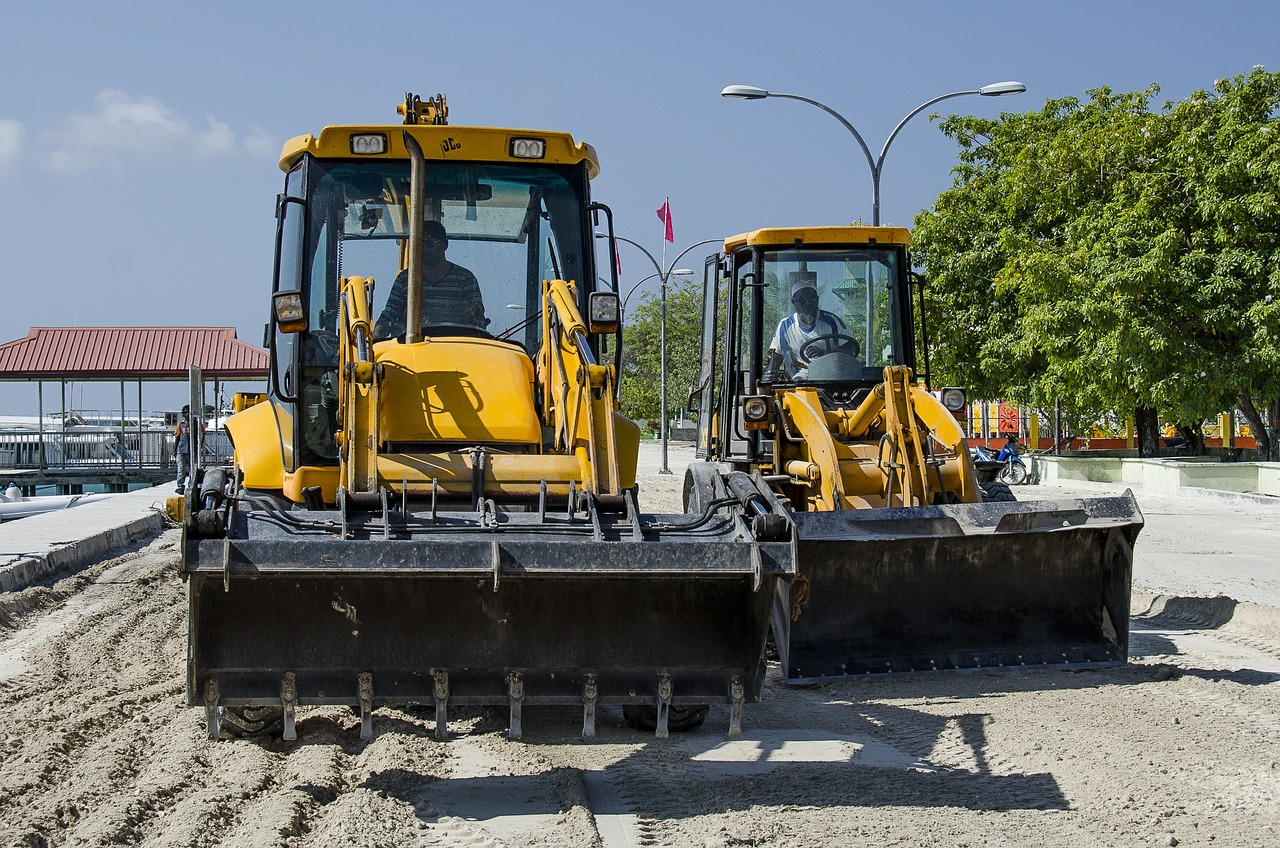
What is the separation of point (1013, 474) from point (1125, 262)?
19.8 feet

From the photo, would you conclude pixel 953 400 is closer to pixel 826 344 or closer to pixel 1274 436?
pixel 826 344

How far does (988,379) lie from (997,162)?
18.1ft

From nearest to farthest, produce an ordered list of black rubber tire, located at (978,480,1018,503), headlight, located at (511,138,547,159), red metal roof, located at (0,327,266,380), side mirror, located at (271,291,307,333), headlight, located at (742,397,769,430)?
side mirror, located at (271,291,307,333), headlight, located at (511,138,547,159), black rubber tire, located at (978,480,1018,503), headlight, located at (742,397,769,430), red metal roof, located at (0,327,266,380)

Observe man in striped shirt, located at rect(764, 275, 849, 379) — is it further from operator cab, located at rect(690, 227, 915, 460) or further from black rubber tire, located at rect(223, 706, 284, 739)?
black rubber tire, located at rect(223, 706, 284, 739)

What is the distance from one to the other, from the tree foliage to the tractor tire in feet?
5.11

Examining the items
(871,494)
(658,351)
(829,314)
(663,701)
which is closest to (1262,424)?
(829,314)

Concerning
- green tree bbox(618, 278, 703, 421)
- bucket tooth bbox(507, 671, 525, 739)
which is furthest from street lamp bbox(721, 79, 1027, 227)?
green tree bbox(618, 278, 703, 421)

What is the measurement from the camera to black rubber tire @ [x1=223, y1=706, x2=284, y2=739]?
18.9 ft

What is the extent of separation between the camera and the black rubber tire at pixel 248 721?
5762 millimetres

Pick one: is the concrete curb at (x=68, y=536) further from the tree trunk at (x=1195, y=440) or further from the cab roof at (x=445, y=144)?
the tree trunk at (x=1195, y=440)

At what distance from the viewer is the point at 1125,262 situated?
2369 cm

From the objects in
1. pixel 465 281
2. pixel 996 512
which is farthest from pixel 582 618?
pixel 996 512

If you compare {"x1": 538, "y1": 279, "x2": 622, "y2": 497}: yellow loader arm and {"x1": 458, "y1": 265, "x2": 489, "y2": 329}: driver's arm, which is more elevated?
{"x1": 458, "y1": 265, "x2": 489, "y2": 329}: driver's arm

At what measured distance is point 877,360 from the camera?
10.6 m
